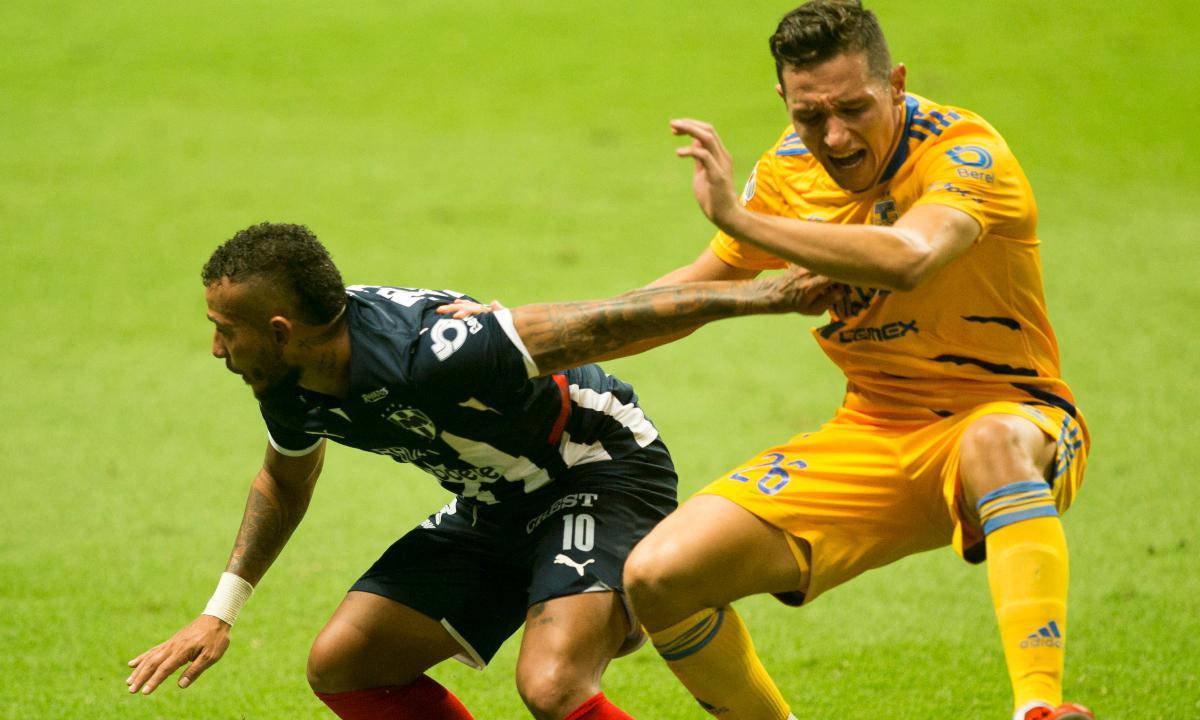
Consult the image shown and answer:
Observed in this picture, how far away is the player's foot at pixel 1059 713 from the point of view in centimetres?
348

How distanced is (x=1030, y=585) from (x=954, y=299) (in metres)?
0.88

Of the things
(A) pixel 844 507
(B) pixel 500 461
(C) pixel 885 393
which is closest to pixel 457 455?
(B) pixel 500 461

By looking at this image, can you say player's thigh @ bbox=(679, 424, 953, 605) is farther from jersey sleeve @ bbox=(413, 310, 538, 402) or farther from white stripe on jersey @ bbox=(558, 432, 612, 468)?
jersey sleeve @ bbox=(413, 310, 538, 402)

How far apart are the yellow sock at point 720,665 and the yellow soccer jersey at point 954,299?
86cm

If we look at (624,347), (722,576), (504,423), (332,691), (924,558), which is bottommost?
(924,558)

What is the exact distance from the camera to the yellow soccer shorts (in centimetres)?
414

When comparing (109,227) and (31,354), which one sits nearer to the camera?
(31,354)

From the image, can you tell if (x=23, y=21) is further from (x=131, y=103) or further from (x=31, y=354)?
(x=31, y=354)

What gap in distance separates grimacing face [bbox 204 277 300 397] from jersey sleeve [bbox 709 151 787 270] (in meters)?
1.43

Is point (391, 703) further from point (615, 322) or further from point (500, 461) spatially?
point (615, 322)

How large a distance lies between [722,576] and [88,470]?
18.6 feet

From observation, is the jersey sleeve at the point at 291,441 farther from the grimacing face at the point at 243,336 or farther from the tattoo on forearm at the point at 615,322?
the tattoo on forearm at the point at 615,322

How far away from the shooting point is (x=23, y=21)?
53.1 ft

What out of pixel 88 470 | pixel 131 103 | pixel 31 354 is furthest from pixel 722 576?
pixel 131 103
